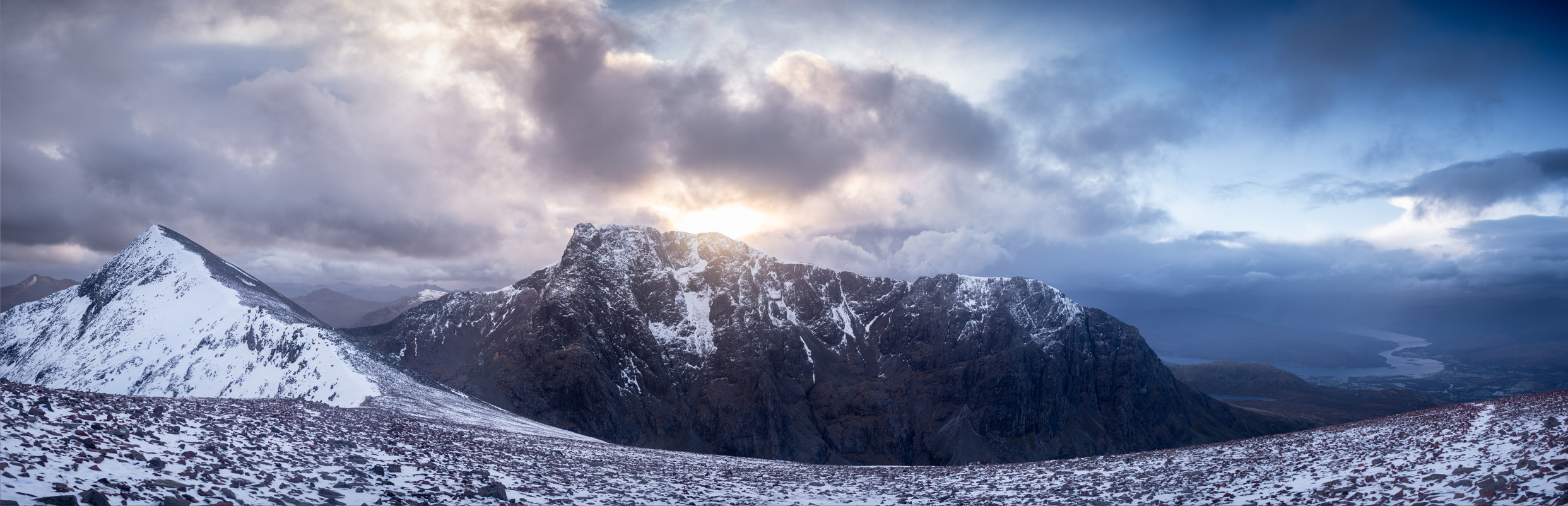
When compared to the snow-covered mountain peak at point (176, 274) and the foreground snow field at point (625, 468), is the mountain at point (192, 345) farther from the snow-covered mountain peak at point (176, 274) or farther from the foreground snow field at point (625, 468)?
the foreground snow field at point (625, 468)

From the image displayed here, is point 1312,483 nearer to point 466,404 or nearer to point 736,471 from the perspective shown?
point 736,471

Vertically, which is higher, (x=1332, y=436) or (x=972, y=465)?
(x=1332, y=436)

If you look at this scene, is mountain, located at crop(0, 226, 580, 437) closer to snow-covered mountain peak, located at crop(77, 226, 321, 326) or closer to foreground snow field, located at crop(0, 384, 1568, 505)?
snow-covered mountain peak, located at crop(77, 226, 321, 326)

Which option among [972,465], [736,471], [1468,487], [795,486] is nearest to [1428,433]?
[1468,487]

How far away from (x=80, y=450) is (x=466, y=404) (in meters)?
63.5

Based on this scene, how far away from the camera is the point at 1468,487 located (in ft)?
53.0

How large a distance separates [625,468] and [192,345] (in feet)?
295

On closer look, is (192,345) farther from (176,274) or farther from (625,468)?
(625,468)

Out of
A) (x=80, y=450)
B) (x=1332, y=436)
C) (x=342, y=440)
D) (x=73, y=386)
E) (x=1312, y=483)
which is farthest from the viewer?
(x=73, y=386)

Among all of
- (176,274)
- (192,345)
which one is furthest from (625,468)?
(176,274)

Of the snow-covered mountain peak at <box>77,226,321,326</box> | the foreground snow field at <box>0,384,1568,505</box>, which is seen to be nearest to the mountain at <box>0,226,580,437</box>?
the snow-covered mountain peak at <box>77,226,321,326</box>

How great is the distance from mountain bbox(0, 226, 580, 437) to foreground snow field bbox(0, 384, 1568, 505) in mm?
30672

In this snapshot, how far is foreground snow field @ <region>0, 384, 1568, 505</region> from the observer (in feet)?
46.6

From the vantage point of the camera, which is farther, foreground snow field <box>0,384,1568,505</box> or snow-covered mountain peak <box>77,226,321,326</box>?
snow-covered mountain peak <box>77,226,321,326</box>
